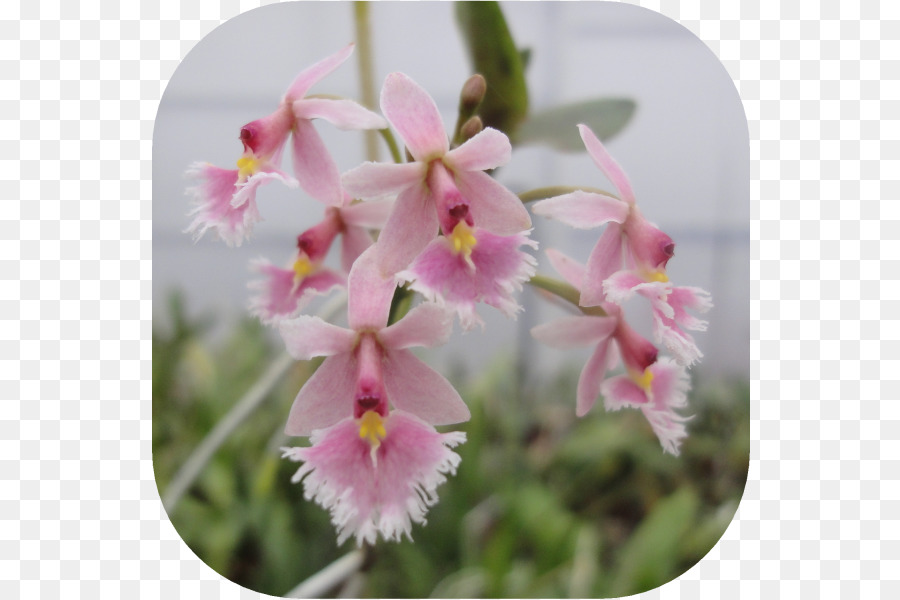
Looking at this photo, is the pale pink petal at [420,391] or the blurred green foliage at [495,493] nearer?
the pale pink petal at [420,391]

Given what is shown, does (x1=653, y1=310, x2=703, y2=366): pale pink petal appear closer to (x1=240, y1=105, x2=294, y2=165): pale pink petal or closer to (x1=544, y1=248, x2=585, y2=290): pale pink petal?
(x1=544, y1=248, x2=585, y2=290): pale pink petal

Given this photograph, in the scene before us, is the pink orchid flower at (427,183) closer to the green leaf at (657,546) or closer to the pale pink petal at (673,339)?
the pale pink petal at (673,339)

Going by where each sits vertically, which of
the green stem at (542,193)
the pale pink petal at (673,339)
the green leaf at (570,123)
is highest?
the green leaf at (570,123)

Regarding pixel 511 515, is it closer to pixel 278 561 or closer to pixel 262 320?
pixel 278 561

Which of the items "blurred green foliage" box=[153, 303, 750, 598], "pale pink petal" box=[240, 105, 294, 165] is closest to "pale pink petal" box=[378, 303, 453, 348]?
"pale pink petal" box=[240, 105, 294, 165]

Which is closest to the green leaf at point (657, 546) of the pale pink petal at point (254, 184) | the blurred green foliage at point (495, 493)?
the blurred green foliage at point (495, 493)

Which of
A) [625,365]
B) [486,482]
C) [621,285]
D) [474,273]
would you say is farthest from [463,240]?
[486,482]
